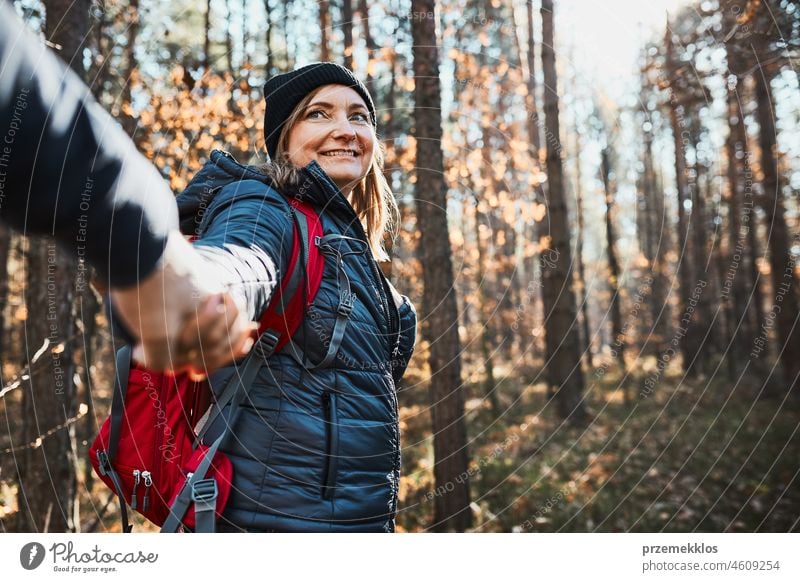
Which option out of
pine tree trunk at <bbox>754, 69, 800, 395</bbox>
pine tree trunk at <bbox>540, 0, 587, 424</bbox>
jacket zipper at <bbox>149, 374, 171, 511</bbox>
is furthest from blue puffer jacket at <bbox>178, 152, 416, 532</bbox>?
pine tree trunk at <bbox>754, 69, 800, 395</bbox>

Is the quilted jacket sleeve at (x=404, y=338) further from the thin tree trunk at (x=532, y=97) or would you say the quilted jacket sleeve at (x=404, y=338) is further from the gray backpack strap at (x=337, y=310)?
the thin tree trunk at (x=532, y=97)

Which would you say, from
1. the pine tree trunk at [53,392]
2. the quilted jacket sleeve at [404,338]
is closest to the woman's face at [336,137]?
the quilted jacket sleeve at [404,338]

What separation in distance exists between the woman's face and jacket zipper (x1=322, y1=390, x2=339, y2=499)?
2.42 feet

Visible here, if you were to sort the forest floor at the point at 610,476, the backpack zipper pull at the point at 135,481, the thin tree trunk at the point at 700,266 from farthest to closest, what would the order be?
1. the thin tree trunk at the point at 700,266
2. the forest floor at the point at 610,476
3. the backpack zipper pull at the point at 135,481

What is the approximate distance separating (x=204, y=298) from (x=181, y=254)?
0.08 meters

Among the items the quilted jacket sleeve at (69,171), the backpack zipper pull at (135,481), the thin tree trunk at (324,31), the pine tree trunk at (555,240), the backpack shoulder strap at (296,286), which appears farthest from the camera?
the pine tree trunk at (555,240)

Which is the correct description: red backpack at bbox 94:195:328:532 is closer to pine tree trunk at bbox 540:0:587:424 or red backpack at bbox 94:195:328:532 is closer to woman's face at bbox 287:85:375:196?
woman's face at bbox 287:85:375:196

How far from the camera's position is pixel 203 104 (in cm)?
610

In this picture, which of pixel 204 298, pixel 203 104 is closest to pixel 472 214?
pixel 203 104

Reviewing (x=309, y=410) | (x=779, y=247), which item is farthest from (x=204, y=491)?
(x=779, y=247)

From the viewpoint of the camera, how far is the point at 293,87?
207 cm

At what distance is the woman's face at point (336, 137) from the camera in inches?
76.9
